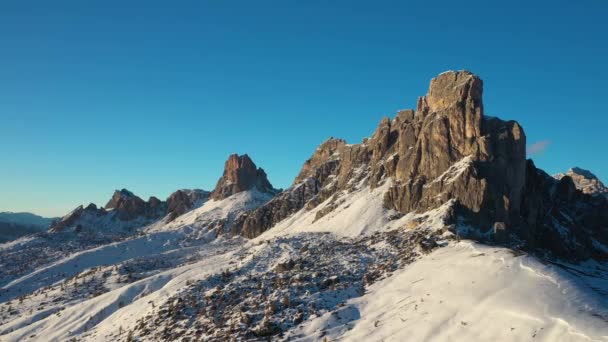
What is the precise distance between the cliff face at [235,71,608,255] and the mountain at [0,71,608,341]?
251 millimetres

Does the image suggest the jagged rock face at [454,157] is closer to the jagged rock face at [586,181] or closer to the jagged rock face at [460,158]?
the jagged rock face at [460,158]

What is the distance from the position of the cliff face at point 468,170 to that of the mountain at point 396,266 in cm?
25

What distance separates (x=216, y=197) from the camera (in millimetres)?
193500

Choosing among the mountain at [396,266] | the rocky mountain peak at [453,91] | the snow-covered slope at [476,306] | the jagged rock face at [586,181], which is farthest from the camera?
the jagged rock face at [586,181]

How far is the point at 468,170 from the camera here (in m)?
69.1

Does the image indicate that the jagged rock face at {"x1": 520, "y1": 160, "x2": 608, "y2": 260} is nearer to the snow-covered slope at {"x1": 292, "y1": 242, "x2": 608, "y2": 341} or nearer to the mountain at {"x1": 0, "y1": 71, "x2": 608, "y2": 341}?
the mountain at {"x1": 0, "y1": 71, "x2": 608, "y2": 341}

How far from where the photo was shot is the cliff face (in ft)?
216

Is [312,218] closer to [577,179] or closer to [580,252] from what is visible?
[580,252]

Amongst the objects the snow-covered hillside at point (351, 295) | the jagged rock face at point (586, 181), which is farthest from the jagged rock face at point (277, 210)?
the jagged rock face at point (586, 181)

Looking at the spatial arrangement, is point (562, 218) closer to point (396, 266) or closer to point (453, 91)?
point (453, 91)

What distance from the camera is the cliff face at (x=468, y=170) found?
6588 cm

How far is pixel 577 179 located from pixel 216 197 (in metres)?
142

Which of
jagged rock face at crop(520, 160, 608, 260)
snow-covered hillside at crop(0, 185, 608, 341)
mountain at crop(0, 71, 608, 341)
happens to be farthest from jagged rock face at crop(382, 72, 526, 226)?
snow-covered hillside at crop(0, 185, 608, 341)

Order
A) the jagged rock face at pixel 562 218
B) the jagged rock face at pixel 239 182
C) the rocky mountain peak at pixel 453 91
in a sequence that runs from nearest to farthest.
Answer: the jagged rock face at pixel 562 218, the rocky mountain peak at pixel 453 91, the jagged rock face at pixel 239 182
